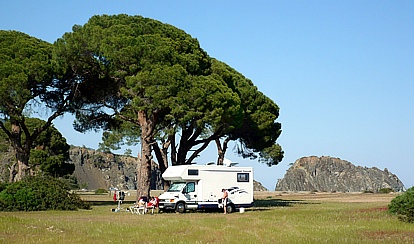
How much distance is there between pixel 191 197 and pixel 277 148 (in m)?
25.7

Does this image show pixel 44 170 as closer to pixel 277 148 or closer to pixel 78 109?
pixel 78 109

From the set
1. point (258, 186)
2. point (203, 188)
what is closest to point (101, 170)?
point (258, 186)

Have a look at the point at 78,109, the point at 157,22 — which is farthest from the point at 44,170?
the point at 157,22

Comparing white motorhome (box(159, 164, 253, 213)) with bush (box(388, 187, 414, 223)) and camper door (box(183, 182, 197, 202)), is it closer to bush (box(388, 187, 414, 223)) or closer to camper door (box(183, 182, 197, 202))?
camper door (box(183, 182, 197, 202))

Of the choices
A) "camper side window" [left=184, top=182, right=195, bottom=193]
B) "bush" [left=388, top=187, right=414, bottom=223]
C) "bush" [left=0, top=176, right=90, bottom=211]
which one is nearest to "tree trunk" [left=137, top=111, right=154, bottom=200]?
"bush" [left=0, top=176, right=90, bottom=211]

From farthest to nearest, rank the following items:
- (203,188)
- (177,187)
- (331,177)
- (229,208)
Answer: (331,177) < (229,208) < (177,187) < (203,188)

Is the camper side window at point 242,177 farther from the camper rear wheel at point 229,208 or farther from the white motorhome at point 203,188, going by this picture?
the camper rear wheel at point 229,208

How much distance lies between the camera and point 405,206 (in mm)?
23156

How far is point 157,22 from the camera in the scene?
3934 cm

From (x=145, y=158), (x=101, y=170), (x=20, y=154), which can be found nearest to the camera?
(x=145, y=158)

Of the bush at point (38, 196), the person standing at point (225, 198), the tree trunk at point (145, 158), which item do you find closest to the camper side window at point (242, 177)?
the person standing at point (225, 198)

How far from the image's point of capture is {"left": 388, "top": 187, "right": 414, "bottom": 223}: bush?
22359 millimetres

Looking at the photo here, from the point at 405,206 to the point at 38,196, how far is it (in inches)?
781

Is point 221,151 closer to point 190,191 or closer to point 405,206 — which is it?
point 190,191
